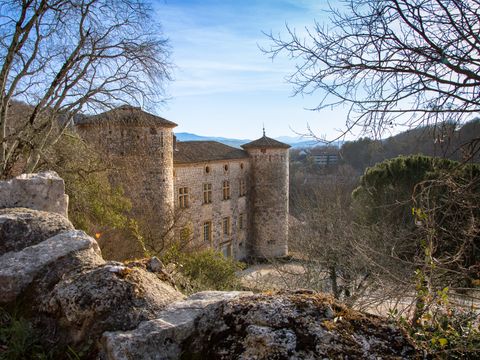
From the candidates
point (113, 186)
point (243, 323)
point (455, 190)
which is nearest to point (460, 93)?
point (455, 190)

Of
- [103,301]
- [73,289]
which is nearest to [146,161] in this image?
[73,289]

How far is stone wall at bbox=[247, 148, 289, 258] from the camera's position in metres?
25.1

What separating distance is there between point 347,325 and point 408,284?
1840 millimetres

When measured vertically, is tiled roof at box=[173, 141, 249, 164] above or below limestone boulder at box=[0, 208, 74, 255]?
above

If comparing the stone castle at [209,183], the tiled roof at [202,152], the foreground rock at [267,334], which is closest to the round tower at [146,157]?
the stone castle at [209,183]

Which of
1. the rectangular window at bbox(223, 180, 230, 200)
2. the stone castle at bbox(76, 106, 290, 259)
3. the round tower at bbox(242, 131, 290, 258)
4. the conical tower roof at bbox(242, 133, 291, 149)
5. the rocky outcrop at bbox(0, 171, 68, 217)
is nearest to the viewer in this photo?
the rocky outcrop at bbox(0, 171, 68, 217)

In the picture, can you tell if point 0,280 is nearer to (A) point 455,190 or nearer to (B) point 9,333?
(B) point 9,333

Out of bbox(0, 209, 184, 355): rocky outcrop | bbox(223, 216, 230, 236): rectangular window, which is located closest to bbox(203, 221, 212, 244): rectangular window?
bbox(223, 216, 230, 236): rectangular window

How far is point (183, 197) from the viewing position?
2048cm

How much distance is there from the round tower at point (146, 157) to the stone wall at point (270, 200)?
8.52m

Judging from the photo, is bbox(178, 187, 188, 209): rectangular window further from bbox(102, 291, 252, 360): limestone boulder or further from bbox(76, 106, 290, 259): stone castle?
bbox(102, 291, 252, 360): limestone boulder

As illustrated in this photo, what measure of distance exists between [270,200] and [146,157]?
35.7ft

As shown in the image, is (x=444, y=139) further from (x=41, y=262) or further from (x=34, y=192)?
(x=34, y=192)

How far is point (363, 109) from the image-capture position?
3.16m
